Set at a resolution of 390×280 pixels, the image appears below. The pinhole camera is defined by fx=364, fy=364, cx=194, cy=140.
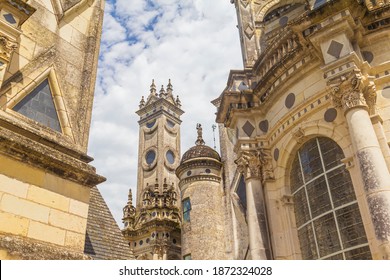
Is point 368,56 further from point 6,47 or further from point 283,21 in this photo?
point 6,47

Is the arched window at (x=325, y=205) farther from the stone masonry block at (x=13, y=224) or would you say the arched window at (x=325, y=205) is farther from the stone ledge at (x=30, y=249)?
the stone masonry block at (x=13, y=224)

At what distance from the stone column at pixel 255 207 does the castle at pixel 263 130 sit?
0.03 metres

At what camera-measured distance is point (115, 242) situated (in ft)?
35.2

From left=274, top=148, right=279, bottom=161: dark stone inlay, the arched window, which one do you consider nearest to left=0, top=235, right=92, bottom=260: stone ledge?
the arched window

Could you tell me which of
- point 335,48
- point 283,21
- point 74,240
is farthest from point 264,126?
point 74,240

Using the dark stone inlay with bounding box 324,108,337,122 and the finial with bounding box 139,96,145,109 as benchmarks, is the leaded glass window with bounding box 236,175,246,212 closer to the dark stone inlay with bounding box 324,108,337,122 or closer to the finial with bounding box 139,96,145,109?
the dark stone inlay with bounding box 324,108,337,122

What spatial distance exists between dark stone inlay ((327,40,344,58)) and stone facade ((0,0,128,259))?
579 centimetres

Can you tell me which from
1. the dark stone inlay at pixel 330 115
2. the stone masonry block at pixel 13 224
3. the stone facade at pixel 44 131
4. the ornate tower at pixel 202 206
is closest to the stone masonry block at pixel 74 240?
the stone facade at pixel 44 131

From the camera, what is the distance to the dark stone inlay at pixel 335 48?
354 inches

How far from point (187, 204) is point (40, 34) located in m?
19.9

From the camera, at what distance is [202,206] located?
24.8 metres

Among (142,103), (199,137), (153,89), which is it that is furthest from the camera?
(153,89)

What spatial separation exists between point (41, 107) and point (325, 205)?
22.2ft
